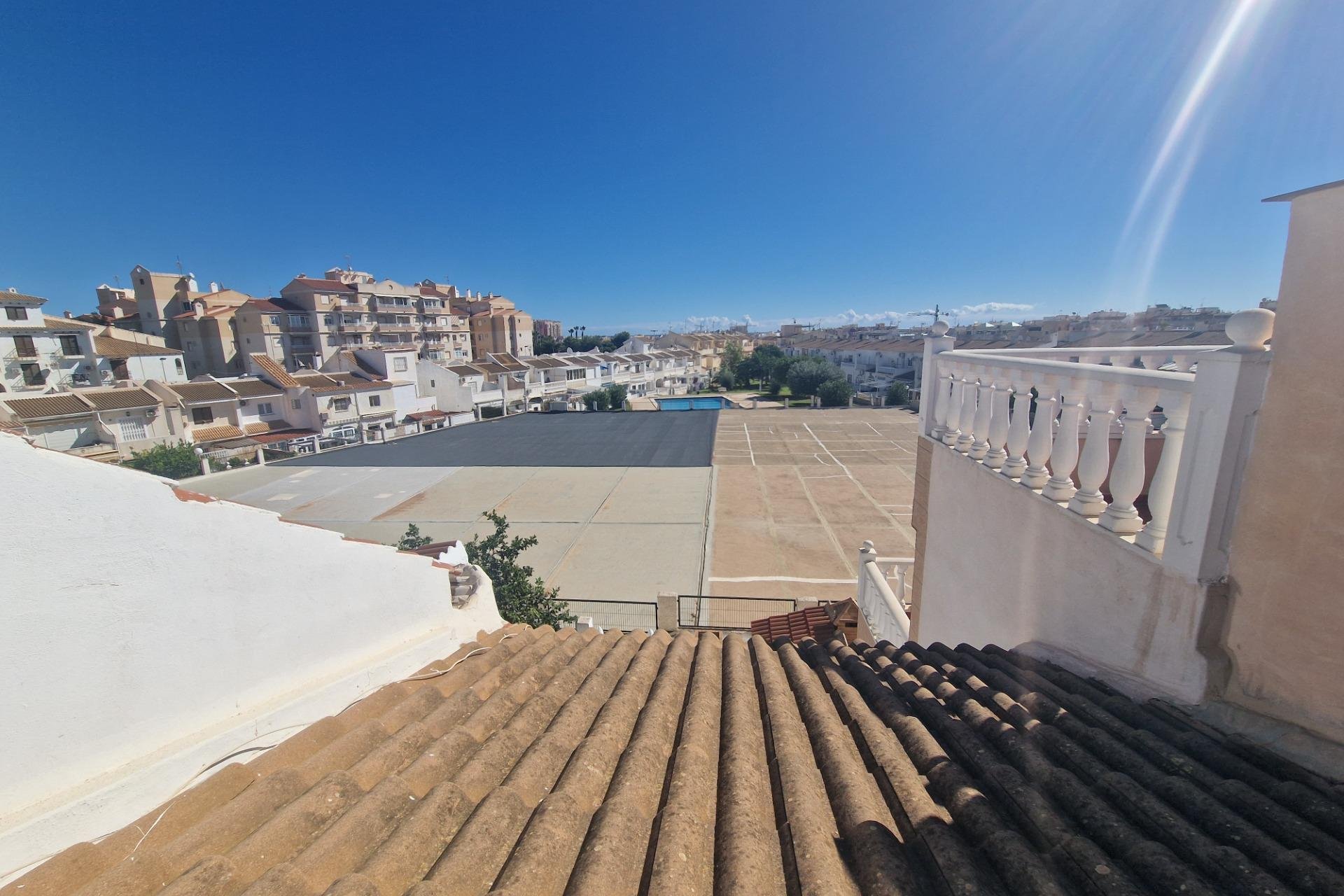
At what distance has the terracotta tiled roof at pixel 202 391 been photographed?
1256 inches

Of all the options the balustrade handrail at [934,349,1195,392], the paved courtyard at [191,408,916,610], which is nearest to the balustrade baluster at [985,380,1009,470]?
the balustrade handrail at [934,349,1195,392]

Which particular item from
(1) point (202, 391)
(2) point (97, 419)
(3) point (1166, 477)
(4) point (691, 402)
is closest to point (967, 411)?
(3) point (1166, 477)

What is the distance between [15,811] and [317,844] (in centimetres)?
110

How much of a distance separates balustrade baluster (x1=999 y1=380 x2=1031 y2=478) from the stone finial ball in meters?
1.21

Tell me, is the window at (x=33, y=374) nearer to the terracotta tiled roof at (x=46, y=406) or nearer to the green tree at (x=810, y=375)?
Result: the terracotta tiled roof at (x=46, y=406)

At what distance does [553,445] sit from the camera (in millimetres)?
32219

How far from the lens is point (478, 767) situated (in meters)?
2.13

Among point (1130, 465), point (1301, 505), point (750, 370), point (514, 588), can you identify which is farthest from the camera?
point (750, 370)

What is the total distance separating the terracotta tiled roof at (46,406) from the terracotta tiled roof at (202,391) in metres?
4.41

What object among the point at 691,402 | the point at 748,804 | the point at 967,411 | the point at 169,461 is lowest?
the point at 691,402

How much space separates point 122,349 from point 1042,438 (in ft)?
177

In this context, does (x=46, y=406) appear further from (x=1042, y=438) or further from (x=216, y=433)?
(x=1042, y=438)

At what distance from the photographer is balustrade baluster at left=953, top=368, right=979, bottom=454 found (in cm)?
401

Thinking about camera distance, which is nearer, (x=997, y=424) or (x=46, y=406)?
(x=997, y=424)
